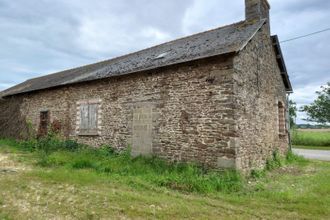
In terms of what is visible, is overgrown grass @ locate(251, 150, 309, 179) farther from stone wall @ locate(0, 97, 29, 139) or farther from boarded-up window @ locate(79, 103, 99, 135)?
stone wall @ locate(0, 97, 29, 139)

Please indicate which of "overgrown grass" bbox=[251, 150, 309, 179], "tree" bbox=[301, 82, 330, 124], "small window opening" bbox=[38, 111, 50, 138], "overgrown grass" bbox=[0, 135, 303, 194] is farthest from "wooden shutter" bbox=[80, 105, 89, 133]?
"tree" bbox=[301, 82, 330, 124]

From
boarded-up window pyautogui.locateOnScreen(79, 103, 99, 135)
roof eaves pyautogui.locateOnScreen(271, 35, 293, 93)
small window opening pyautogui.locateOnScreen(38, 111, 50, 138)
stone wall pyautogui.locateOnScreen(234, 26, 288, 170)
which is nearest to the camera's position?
stone wall pyautogui.locateOnScreen(234, 26, 288, 170)

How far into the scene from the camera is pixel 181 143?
31.0ft

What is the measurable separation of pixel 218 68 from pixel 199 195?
3.92 meters

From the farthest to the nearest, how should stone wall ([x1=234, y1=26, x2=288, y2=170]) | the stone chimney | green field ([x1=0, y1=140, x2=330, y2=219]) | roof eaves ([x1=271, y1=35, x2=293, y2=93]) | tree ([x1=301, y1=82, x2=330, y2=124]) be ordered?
tree ([x1=301, y1=82, x2=330, y2=124]) → roof eaves ([x1=271, y1=35, x2=293, y2=93]) → the stone chimney → stone wall ([x1=234, y1=26, x2=288, y2=170]) → green field ([x1=0, y1=140, x2=330, y2=219])

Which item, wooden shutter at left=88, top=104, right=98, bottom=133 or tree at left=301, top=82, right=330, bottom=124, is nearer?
wooden shutter at left=88, top=104, right=98, bottom=133

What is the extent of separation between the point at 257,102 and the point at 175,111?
2987 millimetres

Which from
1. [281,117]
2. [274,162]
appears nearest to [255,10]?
[281,117]

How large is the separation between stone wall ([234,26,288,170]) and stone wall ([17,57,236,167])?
454mm

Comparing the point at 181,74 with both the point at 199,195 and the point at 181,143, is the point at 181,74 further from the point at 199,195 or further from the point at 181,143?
the point at 199,195

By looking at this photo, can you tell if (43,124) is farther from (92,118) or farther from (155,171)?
(155,171)

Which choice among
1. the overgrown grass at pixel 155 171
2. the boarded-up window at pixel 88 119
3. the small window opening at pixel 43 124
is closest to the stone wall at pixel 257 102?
the overgrown grass at pixel 155 171

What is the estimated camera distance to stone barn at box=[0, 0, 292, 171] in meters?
8.69

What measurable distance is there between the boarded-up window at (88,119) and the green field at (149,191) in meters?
2.79
